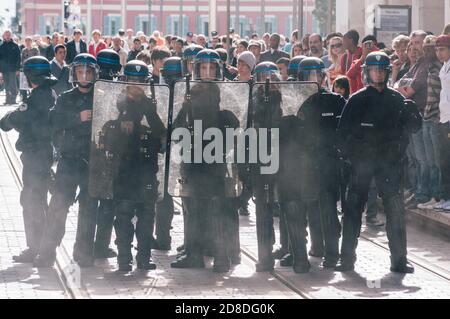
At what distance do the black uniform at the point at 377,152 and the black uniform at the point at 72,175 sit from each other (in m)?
2.30

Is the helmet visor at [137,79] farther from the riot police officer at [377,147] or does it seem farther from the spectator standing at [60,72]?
the spectator standing at [60,72]

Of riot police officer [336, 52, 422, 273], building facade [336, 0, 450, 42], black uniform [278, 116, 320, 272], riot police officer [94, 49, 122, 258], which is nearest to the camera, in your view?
black uniform [278, 116, 320, 272]

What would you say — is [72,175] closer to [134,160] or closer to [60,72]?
[134,160]

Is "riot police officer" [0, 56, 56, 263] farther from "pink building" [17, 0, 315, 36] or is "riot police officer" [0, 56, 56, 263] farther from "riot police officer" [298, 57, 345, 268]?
"pink building" [17, 0, 315, 36]

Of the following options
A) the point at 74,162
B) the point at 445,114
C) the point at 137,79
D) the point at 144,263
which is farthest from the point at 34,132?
the point at 445,114

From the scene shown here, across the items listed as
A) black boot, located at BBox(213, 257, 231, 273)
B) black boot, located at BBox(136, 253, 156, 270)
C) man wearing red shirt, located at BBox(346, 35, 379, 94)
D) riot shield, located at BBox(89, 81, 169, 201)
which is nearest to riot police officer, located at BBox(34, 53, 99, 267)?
riot shield, located at BBox(89, 81, 169, 201)

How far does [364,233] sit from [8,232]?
12.6ft

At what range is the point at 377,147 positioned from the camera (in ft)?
40.2

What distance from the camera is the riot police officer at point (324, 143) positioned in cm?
1213

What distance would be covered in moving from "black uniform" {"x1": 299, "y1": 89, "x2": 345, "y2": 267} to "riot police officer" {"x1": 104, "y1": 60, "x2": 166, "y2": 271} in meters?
1.34

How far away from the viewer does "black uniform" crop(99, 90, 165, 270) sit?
1202cm

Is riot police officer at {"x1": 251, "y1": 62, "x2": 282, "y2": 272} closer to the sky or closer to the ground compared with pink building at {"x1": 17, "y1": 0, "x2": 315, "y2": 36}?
closer to the ground
